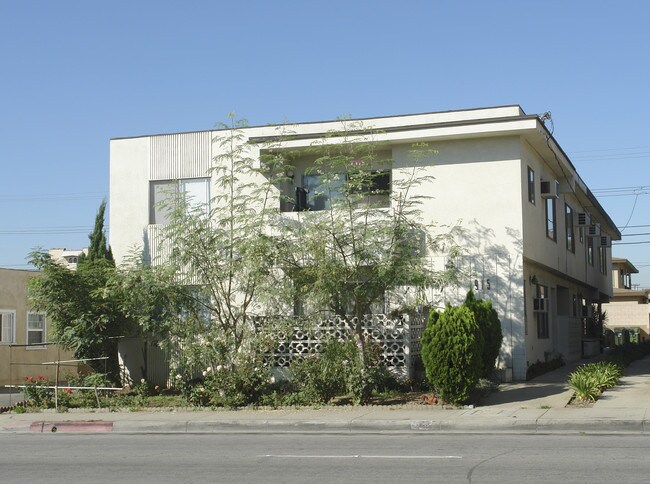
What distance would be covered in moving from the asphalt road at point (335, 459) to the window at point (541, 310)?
35.3ft

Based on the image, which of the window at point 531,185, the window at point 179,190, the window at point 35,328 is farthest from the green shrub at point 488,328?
the window at point 35,328

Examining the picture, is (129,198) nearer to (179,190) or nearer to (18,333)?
(179,190)

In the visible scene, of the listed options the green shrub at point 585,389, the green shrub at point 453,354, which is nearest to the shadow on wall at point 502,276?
the green shrub at point 585,389

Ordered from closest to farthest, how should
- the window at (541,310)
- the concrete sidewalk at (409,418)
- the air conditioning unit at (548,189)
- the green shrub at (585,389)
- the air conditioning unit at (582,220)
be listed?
the concrete sidewalk at (409,418) → the green shrub at (585,389) → the window at (541,310) → the air conditioning unit at (548,189) → the air conditioning unit at (582,220)

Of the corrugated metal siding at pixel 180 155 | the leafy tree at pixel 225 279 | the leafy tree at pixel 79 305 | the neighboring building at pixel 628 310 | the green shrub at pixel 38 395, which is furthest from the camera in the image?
the neighboring building at pixel 628 310

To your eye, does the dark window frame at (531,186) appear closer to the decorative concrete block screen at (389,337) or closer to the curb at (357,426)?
the decorative concrete block screen at (389,337)

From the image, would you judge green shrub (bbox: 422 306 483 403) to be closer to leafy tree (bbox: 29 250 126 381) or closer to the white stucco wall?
leafy tree (bbox: 29 250 126 381)

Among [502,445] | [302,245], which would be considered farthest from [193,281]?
[502,445]

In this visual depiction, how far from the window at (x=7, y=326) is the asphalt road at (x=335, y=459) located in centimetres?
1409

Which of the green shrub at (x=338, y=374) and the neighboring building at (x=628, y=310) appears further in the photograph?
the neighboring building at (x=628, y=310)

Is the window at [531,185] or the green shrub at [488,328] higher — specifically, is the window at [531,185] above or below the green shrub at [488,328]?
above

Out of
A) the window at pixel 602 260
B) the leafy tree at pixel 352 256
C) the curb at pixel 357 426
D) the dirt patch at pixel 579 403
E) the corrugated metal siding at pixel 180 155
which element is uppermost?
the corrugated metal siding at pixel 180 155

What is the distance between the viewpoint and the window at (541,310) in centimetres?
2380

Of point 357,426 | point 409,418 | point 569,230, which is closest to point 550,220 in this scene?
point 569,230
